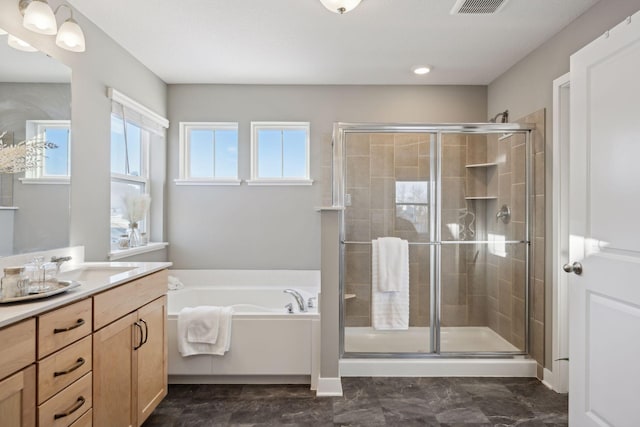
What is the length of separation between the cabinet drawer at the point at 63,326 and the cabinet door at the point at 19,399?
0.26 ft

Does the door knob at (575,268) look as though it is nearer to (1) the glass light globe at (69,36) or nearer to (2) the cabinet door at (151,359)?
(2) the cabinet door at (151,359)

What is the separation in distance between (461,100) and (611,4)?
1.59m

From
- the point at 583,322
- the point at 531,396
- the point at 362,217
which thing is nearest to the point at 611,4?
the point at 583,322

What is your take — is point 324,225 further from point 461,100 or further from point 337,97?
point 461,100

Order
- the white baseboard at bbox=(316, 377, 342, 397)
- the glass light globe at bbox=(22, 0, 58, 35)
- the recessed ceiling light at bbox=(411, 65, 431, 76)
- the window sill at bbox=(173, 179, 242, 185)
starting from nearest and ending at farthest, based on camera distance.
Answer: the glass light globe at bbox=(22, 0, 58, 35), the white baseboard at bbox=(316, 377, 342, 397), the recessed ceiling light at bbox=(411, 65, 431, 76), the window sill at bbox=(173, 179, 242, 185)

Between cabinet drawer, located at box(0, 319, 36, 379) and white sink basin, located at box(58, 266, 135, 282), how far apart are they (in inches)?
30.5

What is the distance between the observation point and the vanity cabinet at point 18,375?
1.09 metres

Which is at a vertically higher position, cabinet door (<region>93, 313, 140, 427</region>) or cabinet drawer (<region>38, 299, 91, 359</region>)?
cabinet drawer (<region>38, 299, 91, 359</region>)

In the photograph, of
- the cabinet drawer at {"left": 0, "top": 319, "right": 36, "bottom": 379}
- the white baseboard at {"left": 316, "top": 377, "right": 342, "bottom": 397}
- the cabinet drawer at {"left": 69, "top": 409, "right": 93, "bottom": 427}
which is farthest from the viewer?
the white baseboard at {"left": 316, "top": 377, "right": 342, "bottom": 397}

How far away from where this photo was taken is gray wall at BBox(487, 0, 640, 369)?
2.07 meters

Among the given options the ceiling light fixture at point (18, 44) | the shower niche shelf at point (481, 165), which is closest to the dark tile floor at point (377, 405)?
the shower niche shelf at point (481, 165)

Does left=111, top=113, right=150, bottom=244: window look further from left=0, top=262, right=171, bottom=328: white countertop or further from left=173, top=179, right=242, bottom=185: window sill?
left=0, top=262, right=171, bottom=328: white countertop

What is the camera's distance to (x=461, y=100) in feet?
11.8

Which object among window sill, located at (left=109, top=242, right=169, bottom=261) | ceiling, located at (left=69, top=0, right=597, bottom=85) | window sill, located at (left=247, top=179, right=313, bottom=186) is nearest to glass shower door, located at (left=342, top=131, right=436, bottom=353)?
ceiling, located at (left=69, top=0, right=597, bottom=85)
